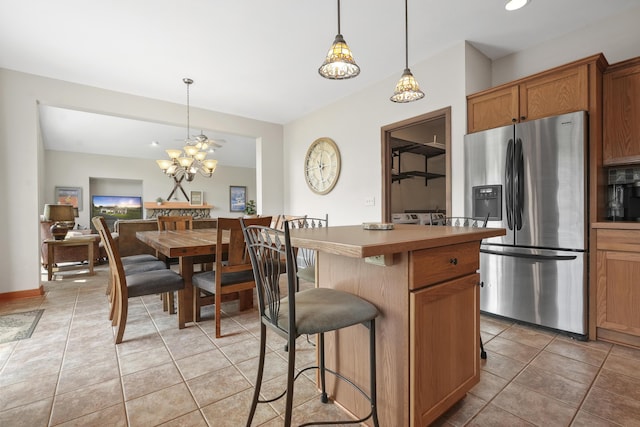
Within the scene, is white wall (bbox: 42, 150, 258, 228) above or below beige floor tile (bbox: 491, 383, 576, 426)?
above

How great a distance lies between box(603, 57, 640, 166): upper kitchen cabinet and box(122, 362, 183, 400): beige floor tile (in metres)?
3.45

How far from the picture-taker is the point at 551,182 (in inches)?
92.7

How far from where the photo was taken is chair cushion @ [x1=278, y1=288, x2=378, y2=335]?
1140 millimetres

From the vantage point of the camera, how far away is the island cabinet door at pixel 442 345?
118 centimetres

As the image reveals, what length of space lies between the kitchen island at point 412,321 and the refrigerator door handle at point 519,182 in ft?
4.25

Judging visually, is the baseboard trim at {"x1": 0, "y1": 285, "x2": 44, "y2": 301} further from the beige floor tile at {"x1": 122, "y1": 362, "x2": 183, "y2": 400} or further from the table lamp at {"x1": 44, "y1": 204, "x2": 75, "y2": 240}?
the beige floor tile at {"x1": 122, "y1": 362, "x2": 183, "y2": 400}

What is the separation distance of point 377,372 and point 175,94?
4.32 metres

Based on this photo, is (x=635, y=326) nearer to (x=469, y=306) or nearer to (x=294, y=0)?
(x=469, y=306)

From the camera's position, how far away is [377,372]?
1.30 m

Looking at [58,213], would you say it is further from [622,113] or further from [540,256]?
[622,113]

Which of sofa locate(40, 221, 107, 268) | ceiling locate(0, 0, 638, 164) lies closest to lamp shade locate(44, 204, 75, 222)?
sofa locate(40, 221, 107, 268)

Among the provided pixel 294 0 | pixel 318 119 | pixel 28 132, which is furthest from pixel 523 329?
pixel 28 132

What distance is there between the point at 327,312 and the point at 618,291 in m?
2.33

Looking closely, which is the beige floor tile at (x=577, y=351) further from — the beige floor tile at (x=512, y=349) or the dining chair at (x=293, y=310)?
the dining chair at (x=293, y=310)
